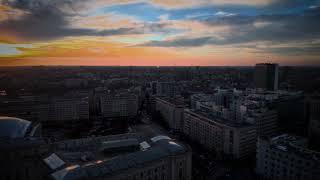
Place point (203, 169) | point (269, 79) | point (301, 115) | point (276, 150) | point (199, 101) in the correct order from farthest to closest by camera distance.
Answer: point (269, 79), point (199, 101), point (301, 115), point (203, 169), point (276, 150)

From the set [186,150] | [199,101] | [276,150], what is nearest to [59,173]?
[186,150]

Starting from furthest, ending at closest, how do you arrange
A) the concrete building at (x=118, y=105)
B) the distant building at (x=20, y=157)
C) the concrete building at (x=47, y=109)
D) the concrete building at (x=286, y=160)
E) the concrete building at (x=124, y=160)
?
the concrete building at (x=118, y=105) < the concrete building at (x=47, y=109) < the distant building at (x=20, y=157) < the concrete building at (x=286, y=160) < the concrete building at (x=124, y=160)

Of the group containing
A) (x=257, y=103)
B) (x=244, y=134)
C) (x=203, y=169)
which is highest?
(x=257, y=103)

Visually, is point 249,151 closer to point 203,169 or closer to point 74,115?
point 203,169

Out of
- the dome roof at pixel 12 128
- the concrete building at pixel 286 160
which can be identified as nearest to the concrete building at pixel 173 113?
the concrete building at pixel 286 160

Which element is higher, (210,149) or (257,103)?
(257,103)

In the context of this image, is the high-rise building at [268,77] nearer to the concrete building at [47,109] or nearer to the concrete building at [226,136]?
the concrete building at [226,136]

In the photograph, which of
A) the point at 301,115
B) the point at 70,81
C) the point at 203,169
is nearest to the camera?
the point at 203,169
